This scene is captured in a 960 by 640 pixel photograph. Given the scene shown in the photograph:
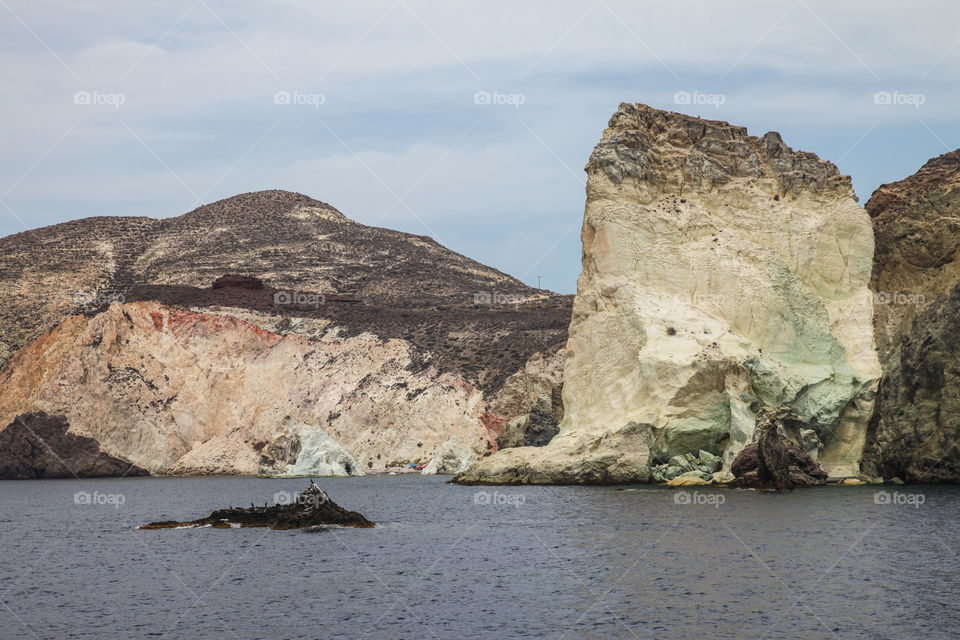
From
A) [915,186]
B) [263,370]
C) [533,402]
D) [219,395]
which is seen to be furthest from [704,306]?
[219,395]

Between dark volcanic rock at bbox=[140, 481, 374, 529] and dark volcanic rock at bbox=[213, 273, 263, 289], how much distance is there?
89.6m

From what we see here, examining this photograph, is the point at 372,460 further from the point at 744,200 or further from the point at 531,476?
the point at 744,200

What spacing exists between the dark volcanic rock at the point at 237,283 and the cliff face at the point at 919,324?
83.3m

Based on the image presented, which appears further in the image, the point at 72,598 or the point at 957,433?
the point at 957,433

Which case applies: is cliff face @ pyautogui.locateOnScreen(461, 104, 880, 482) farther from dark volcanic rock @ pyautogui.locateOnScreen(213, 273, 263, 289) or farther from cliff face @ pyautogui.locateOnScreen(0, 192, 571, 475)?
dark volcanic rock @ pyautogui.locateOnScreen(213, 273, 263, 289)

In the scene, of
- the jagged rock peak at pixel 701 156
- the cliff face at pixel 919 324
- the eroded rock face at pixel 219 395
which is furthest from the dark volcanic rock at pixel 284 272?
the cliff face at pixel 919 324

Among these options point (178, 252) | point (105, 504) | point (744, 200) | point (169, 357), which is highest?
point (178, 252)

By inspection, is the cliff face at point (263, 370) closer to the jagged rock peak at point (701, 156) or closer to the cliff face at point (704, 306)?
the cliff face at point (704, 306)

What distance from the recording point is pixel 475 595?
2875 centimetres

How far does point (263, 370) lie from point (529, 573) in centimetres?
7613

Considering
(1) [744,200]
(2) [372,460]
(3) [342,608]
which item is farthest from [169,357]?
(3) [342,608]

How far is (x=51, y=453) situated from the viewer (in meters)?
94.8

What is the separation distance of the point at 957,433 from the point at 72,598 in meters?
43.3

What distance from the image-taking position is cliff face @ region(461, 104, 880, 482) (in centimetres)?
5897
